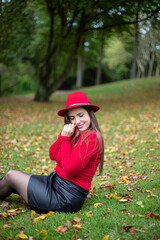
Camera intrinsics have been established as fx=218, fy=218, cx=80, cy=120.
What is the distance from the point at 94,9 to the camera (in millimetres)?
10164

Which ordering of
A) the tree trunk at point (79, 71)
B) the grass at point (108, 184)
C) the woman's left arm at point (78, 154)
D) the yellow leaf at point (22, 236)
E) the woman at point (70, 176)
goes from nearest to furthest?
1. the yellow leaf at point (22, 236)
2. the grass at point (108, 184)
3. the woman's left arm at point (78, 154)
4. the woman at point (70, 176)
5. the tree trunk at point (79, 71)

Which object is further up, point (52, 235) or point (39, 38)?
point (39, 38)

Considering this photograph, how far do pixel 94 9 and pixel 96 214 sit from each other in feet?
31.7

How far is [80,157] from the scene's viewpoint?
2693mm

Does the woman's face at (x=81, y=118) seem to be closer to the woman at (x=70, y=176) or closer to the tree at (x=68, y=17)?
the woman at (x=70, y=176)

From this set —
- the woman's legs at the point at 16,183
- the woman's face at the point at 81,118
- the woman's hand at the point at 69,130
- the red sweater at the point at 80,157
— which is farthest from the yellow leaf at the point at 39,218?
the woman's face at the point at 81,118

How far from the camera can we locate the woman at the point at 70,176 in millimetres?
2822

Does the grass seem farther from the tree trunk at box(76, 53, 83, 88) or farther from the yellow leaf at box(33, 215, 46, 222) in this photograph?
the tree trunk at box(76, 53, 83, 88)

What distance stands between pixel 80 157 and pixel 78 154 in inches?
1.7

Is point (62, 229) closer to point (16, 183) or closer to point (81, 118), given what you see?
point (16, 183)

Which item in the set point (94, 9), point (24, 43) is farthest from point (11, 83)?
point (94, 9)

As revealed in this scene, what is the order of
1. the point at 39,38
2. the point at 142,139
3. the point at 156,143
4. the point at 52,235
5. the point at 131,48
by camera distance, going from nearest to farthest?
the point at 52,235
the point at 156,143
the point at 142,139
the point at 39,38
the point at 131,48

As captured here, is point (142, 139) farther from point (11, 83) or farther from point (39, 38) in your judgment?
point (39, 38)

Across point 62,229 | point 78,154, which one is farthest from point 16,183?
point 78,154
